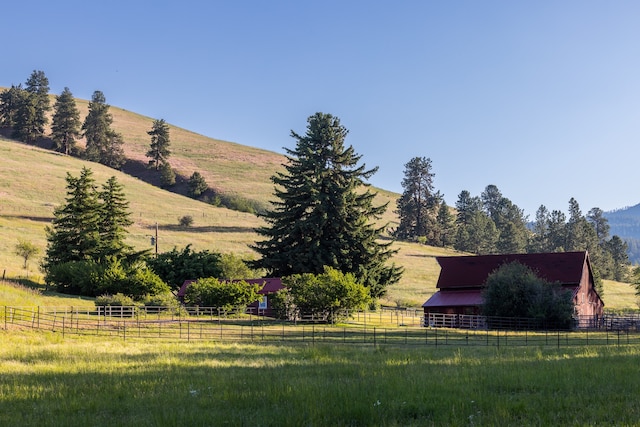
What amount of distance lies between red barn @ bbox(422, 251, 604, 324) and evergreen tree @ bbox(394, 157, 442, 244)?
74.8 m

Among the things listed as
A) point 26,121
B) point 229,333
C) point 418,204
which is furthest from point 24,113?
point 229,333

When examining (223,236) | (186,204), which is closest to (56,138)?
(186,204)

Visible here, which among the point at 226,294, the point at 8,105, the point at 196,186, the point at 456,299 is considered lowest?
the point at 456,299

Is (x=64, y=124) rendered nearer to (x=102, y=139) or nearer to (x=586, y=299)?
(x=102, y=139)

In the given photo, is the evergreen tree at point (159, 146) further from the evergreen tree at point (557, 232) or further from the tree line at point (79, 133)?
the evergreen tree at point (557, 232)

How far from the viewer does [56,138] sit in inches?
5758

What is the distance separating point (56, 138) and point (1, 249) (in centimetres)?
8795

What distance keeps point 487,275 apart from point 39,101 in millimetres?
139263

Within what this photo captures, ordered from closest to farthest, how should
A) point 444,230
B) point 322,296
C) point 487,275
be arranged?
point 322,296, point 487,275, point 444,230

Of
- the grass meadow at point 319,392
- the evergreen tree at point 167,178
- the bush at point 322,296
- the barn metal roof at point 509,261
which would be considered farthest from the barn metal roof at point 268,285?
the evergreen tree at point 167,178

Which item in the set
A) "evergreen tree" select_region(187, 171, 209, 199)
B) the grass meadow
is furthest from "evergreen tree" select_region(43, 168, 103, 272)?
"evergreen tree" select_region(187, 171, 209, 199)

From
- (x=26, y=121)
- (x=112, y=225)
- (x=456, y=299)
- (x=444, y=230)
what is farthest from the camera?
(x=26, y=121)

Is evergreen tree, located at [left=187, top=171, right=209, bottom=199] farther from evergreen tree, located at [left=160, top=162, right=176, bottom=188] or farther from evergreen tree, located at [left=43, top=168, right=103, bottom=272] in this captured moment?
evergreen tree, located at [left=43, top=168, right=103, bottom=272]

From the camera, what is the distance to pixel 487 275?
62.2 meters
